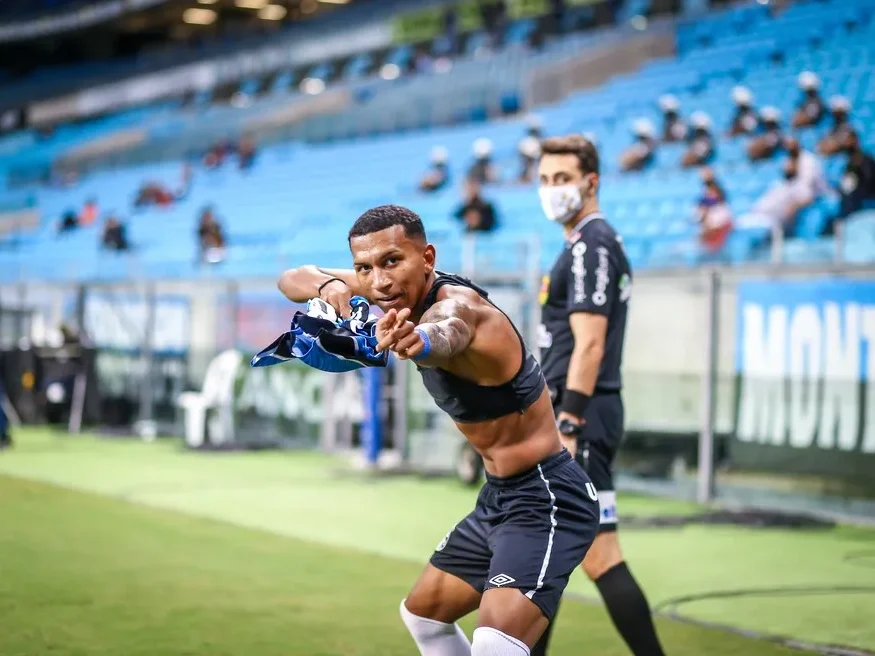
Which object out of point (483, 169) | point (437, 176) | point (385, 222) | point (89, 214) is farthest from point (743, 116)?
point (89, 214)

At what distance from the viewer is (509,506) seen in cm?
416

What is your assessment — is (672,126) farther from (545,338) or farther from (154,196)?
(154,196)

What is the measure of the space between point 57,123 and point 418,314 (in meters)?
47.9

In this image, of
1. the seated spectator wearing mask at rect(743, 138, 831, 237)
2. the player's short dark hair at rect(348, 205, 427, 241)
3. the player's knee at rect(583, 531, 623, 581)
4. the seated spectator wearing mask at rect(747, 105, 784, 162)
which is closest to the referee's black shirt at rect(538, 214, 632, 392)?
the player's knee at rect(583, 531, 623, 581)

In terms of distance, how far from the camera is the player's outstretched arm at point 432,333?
10.8 feet

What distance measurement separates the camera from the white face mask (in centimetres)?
555

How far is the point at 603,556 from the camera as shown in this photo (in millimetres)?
5211

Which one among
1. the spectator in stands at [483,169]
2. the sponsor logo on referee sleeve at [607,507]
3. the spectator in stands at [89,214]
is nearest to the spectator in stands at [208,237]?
the spectator in stands at [483,169]

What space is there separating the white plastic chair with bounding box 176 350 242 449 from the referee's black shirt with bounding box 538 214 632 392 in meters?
11.1

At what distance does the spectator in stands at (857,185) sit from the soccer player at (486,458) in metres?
11.3

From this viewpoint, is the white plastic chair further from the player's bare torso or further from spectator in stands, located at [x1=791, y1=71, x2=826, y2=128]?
the player's bare torso

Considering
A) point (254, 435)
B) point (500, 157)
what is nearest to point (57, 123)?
point (500, 157)

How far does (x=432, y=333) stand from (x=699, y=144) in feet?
55.5

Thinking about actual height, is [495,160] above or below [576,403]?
above
